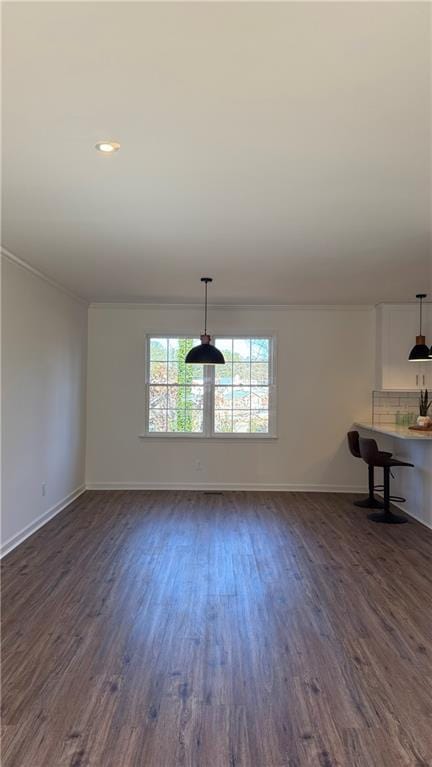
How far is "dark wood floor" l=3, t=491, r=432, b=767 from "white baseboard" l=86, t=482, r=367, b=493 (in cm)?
191

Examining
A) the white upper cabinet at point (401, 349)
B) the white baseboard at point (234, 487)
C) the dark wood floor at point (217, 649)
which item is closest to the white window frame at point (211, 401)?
the white baseboard at point (234, 487)

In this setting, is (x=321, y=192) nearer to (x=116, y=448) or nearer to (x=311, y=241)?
(x=311, y=241)

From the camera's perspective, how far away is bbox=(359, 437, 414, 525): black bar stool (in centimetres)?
551

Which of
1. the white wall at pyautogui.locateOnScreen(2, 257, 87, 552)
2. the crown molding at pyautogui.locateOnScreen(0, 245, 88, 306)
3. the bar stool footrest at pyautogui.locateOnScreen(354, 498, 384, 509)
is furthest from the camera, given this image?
the bar stool footrest at pyautogui.locateOnScreen(354, 498, 384, 509)

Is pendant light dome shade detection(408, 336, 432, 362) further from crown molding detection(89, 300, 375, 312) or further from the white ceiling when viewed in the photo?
the white ceiling

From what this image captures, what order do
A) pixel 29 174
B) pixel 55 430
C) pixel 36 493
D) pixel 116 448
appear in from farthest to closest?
pixel 116 448, pixel 55 430, pixel 36 493, pixel 29 174

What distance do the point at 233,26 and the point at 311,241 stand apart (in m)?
2.43

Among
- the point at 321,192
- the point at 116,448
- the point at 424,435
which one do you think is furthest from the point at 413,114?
the point at 116,448

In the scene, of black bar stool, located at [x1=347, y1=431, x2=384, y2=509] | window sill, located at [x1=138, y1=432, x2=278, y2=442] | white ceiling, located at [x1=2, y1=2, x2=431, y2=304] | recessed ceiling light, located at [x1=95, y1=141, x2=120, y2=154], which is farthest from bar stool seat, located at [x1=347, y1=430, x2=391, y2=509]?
recessed ceiling light, located at [x1=95, y1=141, x2=120, y2=154]

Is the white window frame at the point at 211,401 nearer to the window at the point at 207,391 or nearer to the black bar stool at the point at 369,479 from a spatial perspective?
the window at the point at 207,391

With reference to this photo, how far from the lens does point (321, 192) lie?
9.25 feet

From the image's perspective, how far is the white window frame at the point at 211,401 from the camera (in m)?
6.96

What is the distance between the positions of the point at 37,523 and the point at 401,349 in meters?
5.18

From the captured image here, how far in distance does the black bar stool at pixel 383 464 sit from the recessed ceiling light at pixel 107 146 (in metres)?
4.51
